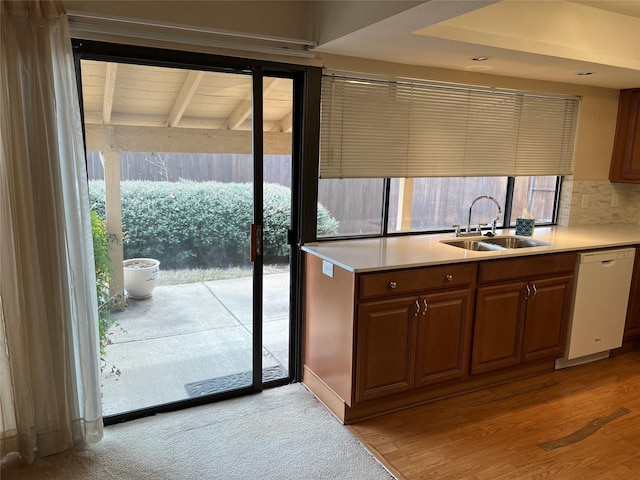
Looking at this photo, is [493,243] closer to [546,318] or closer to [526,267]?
[526,267]

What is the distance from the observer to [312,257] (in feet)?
9.82

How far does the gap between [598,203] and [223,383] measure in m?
3.51

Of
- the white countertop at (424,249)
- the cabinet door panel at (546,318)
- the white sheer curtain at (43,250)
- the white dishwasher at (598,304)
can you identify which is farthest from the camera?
the white dishwasher at (598,304)

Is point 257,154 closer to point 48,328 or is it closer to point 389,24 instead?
point 389,24

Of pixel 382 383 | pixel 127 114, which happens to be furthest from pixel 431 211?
pixel 127 114

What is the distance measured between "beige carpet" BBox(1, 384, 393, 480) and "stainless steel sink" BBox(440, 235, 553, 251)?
4.88 feet

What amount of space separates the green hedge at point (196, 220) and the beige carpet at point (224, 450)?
89 cm

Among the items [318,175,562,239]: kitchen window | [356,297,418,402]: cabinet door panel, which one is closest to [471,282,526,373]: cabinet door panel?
[356,297,418,402]: cabinet door panel

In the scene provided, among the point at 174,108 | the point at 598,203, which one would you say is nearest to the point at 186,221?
the point at 174,108

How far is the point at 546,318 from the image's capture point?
10.8 ft

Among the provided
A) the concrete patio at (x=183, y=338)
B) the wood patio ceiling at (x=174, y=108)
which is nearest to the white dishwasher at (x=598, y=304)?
the concrete patio at (x=183, y=338)

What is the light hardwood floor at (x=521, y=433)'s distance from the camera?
94.6 inches

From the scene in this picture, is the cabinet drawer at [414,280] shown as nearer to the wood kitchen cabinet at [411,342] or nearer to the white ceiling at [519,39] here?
the wood kitchen cabinet at [411,342]

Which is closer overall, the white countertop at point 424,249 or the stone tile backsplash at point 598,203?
the white countertop at point 424,249
